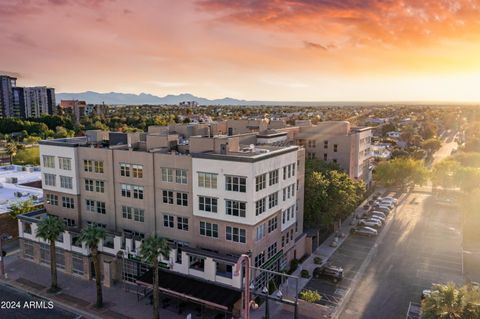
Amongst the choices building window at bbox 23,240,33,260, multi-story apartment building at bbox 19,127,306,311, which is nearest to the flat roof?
multi-story apartment building at bbox 19,127,306,311

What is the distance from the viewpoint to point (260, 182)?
41406mm

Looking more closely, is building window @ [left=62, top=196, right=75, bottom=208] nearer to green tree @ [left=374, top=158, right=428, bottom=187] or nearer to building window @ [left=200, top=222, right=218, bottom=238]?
building window @ [left=200, top=222, right=218, bottom=238]

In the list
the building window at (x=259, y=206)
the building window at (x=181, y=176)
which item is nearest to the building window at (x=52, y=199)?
the building window at (x=181, y=176)

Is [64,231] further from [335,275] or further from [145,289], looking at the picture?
[335,275]

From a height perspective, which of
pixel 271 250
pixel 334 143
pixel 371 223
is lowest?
pixel 371 223

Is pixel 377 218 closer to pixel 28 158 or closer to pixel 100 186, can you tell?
pixel 100 186

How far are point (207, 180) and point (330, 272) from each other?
20.0 m

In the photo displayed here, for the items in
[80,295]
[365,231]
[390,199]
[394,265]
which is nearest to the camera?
[80,295]

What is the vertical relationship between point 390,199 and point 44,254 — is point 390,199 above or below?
above

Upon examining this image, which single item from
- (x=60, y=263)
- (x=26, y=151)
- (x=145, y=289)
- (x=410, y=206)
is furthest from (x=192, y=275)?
(x=26, y=151)

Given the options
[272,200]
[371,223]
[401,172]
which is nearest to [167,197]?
[272,200]

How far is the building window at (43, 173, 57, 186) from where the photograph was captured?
5469 centimetres

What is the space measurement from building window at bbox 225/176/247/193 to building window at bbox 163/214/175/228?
29.0 feet

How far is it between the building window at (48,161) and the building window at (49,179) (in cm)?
138
